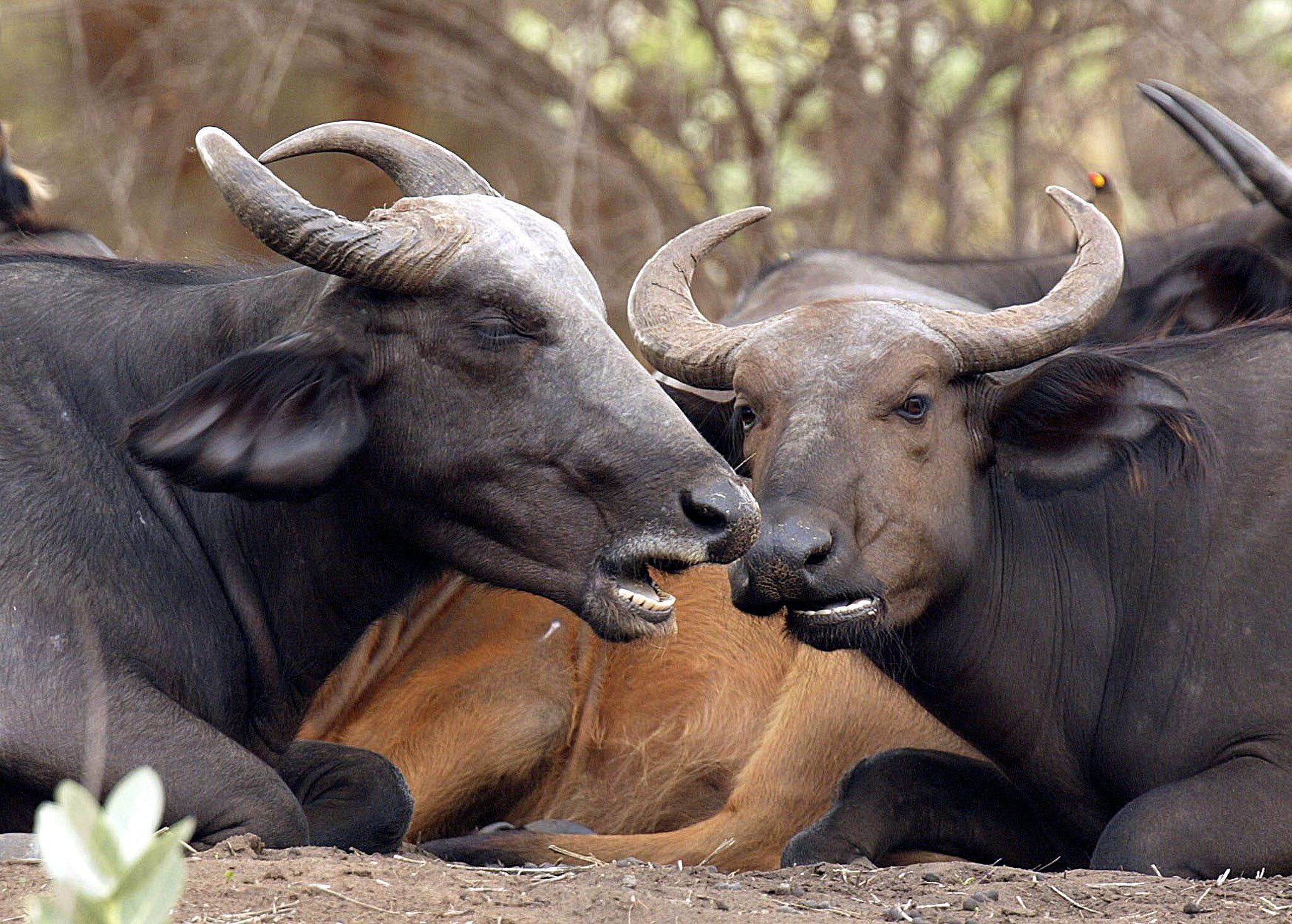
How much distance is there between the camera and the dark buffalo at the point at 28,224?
238 inches

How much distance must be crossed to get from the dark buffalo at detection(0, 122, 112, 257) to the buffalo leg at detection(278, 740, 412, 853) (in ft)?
5.41

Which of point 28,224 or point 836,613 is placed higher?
point 28,224

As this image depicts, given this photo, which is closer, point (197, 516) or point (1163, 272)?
point (197, 516)

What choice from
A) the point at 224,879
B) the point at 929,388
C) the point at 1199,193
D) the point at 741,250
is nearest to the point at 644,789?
the point at 929,388

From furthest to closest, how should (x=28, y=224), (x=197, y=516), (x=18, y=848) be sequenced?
(x=28, y=224) → (x=197, y=516) → (x=18, y=848)

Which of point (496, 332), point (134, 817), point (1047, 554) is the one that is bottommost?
point (1047, 554)

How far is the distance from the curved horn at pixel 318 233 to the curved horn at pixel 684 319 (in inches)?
41.1

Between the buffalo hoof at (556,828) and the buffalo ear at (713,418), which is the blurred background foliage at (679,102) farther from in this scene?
the buffalo hoof at (556,828)

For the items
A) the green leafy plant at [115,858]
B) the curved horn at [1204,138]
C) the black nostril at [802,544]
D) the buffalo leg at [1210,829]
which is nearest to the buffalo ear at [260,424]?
the black nostril at [802,544]

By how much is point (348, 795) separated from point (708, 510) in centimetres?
148

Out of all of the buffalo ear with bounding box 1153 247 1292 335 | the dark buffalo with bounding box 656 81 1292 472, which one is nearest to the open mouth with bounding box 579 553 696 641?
the dark buffalo with bounding box 656 81 1292 472

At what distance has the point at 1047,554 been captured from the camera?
5.17 m

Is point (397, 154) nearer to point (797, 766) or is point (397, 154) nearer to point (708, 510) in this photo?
point (708, 510)

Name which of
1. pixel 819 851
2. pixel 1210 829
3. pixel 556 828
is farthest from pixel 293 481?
pixel 1210 829
